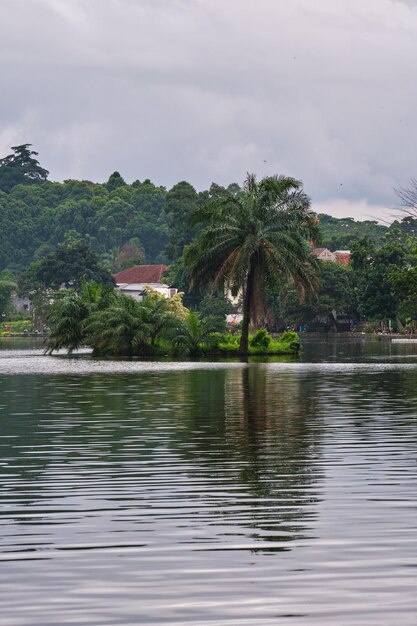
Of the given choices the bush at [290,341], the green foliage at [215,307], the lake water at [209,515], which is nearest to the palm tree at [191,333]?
the bush at [290,341]

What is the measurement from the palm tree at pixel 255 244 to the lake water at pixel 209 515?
38.4 m

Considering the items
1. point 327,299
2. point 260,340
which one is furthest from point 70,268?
point 260,340

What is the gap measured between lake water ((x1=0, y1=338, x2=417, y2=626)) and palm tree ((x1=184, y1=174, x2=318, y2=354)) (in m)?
38.4

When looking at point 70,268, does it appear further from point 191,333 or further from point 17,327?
point 191,333

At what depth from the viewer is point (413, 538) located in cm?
1198

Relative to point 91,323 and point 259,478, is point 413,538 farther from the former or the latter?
point 91,323

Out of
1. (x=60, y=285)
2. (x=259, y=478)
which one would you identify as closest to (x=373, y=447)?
(x=259, y=478)

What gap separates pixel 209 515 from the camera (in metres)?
13.5

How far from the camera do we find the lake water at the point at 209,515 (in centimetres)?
954

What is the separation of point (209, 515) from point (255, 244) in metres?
54.4

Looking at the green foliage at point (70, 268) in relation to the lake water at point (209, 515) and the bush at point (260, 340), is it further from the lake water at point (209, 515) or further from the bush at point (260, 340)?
the lake water at point (209, 515)

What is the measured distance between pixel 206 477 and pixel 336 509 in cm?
328

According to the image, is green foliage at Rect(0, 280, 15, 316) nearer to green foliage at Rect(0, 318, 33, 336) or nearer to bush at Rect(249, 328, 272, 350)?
green foliage at Rect(0, 318, 33, 336)

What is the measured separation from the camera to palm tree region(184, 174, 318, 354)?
68.0 metres
